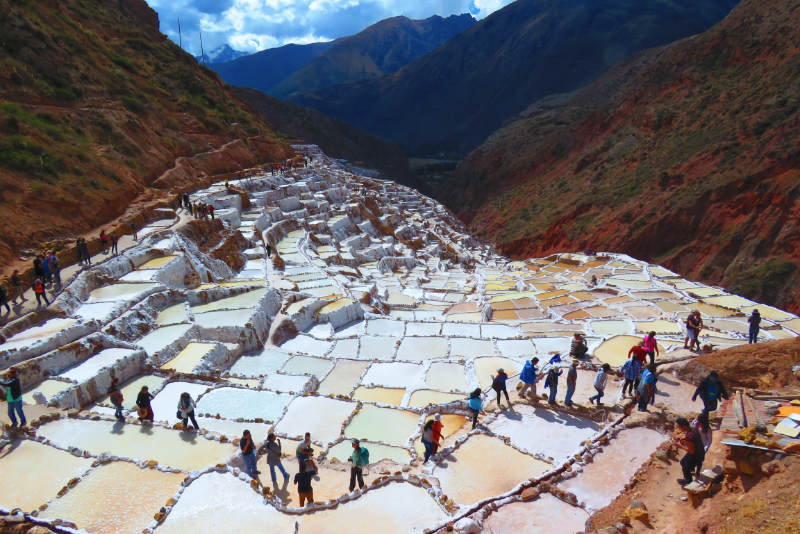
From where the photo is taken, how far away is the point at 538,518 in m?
6.31

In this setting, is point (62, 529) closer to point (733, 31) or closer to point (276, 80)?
point (733, 31)

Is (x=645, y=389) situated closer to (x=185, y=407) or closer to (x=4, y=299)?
(x=185, y=407)

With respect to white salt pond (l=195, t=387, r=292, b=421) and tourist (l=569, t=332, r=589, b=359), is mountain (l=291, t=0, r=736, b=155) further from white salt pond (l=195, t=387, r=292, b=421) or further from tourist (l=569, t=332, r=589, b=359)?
white salt pond (l=195, t=387, r=292, b=421)

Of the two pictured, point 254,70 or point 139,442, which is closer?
point 139,442

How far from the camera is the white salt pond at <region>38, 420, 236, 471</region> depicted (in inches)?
291

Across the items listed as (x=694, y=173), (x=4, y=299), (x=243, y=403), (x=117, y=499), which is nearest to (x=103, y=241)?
(x=4, y=299)

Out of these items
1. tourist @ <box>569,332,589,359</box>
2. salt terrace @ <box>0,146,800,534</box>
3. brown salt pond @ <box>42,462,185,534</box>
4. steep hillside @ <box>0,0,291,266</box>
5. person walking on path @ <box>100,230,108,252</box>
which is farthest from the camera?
steep hillside @ <box>0,0,291,266</box>

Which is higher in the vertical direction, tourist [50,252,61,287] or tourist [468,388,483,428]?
tourist [50,252,61,287]

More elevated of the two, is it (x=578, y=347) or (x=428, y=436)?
(x=428, y=436)

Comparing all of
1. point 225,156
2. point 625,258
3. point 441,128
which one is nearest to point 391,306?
point 625,258

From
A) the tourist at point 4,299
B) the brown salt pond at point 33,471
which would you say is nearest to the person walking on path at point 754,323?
the brown salt pond at point 33,471

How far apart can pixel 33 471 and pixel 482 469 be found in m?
6.96

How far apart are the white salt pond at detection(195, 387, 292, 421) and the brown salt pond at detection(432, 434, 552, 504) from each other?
12.8ft

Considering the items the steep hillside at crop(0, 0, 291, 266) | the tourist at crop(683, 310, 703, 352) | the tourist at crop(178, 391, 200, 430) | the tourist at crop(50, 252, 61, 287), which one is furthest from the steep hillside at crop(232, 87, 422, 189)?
the tourist at crop(178, 391, 200, 430)
